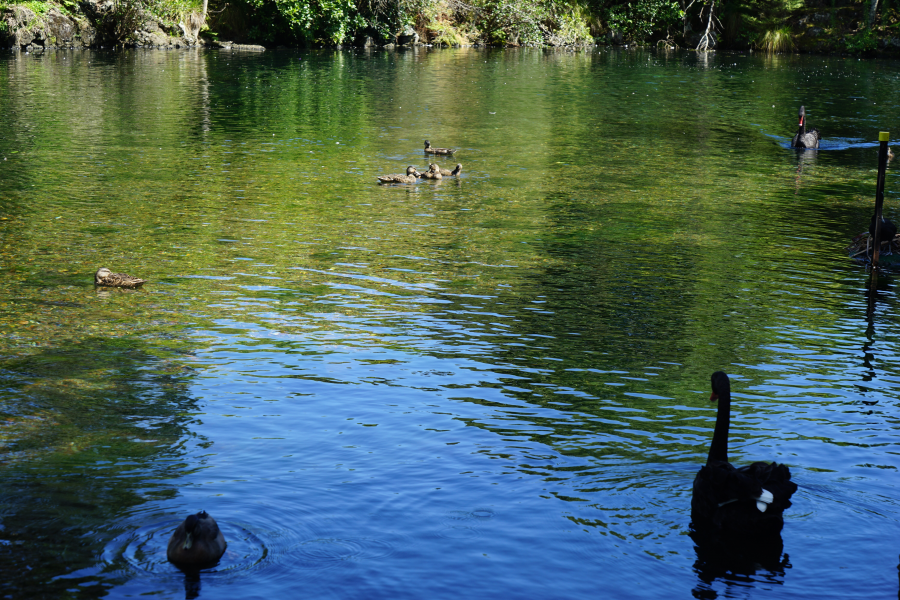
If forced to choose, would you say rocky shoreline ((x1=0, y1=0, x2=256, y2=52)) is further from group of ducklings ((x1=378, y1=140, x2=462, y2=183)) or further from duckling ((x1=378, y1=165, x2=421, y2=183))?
duckling ((x1=378, y1=165, x2=421, y2=183))

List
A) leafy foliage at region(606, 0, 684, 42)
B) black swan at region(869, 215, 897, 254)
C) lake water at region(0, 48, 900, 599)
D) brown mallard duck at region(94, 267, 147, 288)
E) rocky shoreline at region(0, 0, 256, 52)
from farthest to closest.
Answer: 1. leafy foliage at region(606, 0, 684, 42)
2. rocky shoreline at region(0, 0, 256, 52)
3. black swan at region(869, 215, 897, 254)
4. brown mallard duck at region(94, 267, 147, 288)
5. lake water at region(0, 48, 900, 599)

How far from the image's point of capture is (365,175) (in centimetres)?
2842

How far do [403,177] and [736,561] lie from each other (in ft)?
63.9

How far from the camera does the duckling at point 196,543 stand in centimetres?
836

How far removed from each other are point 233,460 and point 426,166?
791 inches

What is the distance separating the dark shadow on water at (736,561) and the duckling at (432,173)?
19.4 metres

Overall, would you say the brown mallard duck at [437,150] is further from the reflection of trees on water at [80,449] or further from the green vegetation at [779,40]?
the green vegetation at [779,40]

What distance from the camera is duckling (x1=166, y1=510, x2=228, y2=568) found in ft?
27.4

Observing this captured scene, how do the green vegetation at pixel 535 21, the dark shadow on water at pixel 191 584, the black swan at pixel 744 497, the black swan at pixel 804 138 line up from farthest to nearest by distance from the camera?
the green vegetation at pixel 535 21 → the black swan at pixel 804 138 → the black swan at pixel 744 497 → the dark shadow on water at pixel 191 584

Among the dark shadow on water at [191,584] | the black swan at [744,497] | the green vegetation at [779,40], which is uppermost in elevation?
the green vegetation at [779,40]

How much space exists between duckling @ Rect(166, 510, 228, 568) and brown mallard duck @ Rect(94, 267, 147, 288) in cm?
907

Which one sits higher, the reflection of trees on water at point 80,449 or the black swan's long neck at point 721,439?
the black swan's long neck at point 721,439

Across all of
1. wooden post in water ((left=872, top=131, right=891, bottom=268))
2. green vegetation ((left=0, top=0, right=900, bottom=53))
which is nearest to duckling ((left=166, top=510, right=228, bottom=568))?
wooden post in water ((left=872, top=131, right=891, bottom=268))

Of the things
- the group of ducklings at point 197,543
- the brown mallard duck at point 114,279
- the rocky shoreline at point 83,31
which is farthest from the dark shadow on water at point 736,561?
the rocky shoreline at point 83,31
